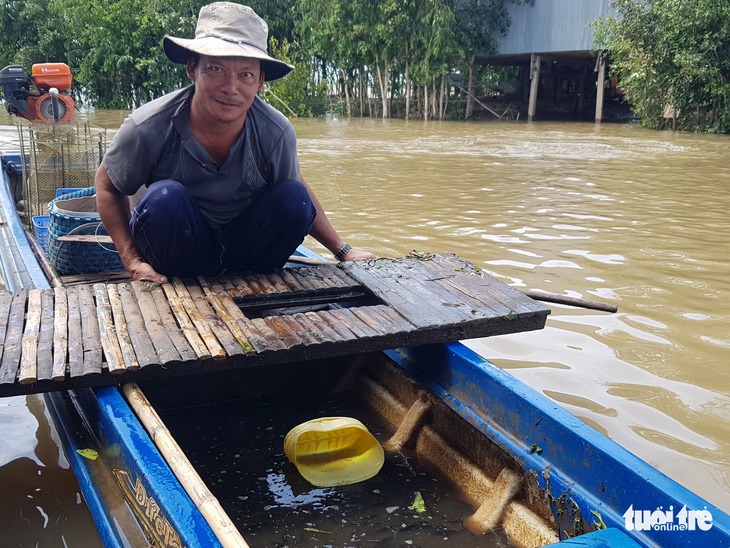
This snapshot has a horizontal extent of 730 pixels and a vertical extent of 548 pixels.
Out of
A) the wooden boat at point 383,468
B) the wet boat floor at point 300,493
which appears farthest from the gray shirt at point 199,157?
the wet boat floor at point 300,493

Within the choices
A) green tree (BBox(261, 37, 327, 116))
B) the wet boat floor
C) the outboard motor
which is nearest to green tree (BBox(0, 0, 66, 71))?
green tree (BBox(261, 37, 327, 116))

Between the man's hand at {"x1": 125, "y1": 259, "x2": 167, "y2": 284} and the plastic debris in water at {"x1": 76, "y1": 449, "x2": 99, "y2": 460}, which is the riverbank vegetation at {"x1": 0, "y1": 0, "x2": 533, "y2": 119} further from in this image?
the plastic debris in water at {"x1": 76, "y1": 449, "x2": 99, "y2": 460}

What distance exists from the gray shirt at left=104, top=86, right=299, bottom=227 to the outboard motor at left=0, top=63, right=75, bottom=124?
14.0ft

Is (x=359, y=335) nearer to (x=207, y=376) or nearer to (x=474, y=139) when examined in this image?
(x=207, y=376)

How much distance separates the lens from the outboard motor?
636 cm

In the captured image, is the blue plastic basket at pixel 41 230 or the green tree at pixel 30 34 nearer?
the blue plastic basket at pixel 41 230

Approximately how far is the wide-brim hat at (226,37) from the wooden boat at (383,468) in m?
1.18

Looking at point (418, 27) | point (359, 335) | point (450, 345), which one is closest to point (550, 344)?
point (450, 345)

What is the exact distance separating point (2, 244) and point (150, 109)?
213 centimetres

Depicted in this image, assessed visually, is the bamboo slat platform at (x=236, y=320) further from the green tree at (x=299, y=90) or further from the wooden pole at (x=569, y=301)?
the green tree at (x=299, y=90)

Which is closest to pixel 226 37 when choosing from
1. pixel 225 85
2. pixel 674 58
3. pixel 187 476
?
pixel 225 85

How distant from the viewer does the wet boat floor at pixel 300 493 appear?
1845 mm

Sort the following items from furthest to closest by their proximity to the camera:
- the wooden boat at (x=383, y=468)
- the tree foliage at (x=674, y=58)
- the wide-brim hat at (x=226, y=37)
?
the tree foliage at (x=674, y=58), the wide-brim hat at (x=226, y=37), the wooden boat at (x=383, y=468)

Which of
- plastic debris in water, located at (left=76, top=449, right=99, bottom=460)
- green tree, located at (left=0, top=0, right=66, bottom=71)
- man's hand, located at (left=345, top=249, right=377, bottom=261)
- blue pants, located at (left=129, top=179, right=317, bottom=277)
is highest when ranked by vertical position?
green tree, located at (left=0, top=0, right=66, bottom=71)
